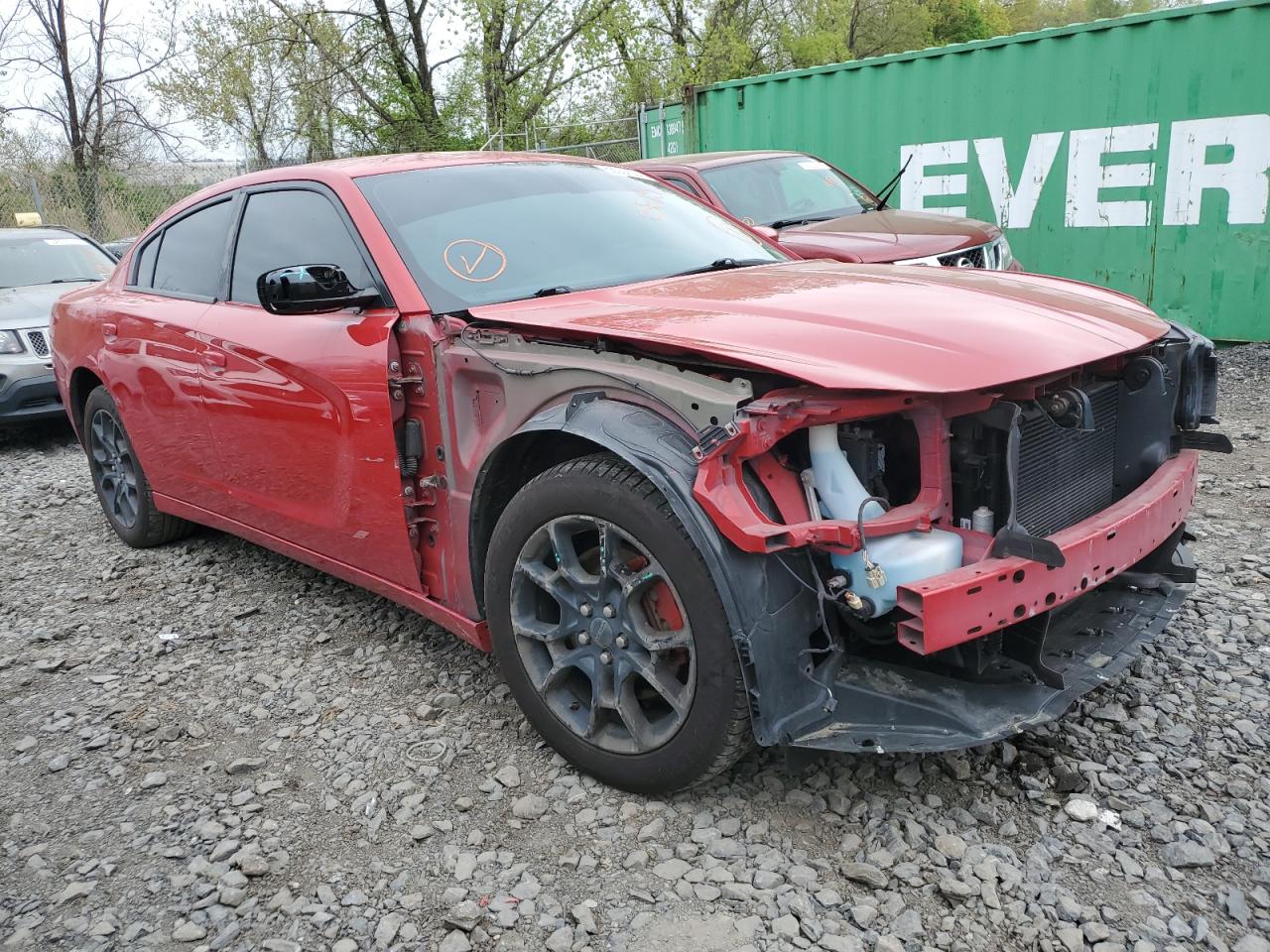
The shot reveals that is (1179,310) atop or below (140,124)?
below

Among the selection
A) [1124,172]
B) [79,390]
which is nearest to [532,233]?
[79,390]

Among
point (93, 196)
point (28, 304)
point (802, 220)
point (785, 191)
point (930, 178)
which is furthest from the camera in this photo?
point (93, 196)

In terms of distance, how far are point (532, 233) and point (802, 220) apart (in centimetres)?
450

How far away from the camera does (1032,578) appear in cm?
222

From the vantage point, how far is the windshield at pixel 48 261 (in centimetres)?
865

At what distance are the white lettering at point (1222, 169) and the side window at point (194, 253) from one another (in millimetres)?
7258

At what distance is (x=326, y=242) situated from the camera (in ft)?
10.9

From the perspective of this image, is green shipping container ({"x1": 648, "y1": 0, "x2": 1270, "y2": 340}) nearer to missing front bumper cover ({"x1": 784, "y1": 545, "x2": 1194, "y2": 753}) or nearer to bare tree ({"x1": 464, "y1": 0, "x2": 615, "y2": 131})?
missing front bumper cover ({"x1": 784, "y1": 545, "x2": 1194, "y2": 753})

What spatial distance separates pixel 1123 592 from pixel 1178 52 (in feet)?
22.0

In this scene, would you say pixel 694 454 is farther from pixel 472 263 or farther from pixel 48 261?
pixel 48 261

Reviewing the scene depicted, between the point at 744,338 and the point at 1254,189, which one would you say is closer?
the point at 744,338

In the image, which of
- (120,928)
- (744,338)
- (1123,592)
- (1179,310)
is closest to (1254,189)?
(1179,310)

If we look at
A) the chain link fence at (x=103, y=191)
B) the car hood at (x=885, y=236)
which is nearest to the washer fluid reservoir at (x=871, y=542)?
the car hood at (x=885, y=236)

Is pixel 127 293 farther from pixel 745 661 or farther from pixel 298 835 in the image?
pixel 745 661
